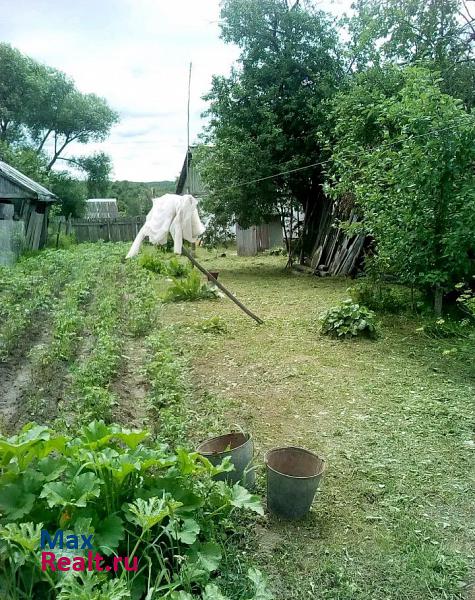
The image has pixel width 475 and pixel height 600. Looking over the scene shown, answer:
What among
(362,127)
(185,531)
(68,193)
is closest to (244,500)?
(185,531)

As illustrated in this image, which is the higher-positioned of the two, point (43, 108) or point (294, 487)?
point (43, 108)

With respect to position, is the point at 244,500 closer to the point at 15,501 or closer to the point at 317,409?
the point at 15,501

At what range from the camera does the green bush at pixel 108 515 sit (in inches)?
66.8

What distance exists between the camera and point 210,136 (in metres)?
11.9

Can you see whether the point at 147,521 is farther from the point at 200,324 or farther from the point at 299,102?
the point at 299,102

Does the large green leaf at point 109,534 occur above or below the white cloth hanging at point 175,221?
below

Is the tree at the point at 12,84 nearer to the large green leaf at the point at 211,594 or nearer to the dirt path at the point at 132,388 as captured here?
the dirt path at the point at 132,388

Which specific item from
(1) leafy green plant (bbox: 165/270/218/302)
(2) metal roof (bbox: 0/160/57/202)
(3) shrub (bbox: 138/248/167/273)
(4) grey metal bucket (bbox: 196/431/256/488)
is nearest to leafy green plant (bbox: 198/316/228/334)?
(1) leafy green plant (bbox: 165/270/218/302)

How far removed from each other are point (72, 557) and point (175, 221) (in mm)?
4939

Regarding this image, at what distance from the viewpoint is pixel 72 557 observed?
5.54ft

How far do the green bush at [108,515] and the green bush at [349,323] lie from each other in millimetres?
3813

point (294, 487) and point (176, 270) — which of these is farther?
point (176, 270)

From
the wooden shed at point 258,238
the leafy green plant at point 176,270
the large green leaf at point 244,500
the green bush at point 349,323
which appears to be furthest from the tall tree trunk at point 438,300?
the wooden shed at point 258,238

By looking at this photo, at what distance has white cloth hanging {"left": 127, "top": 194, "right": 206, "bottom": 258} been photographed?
622 cm
